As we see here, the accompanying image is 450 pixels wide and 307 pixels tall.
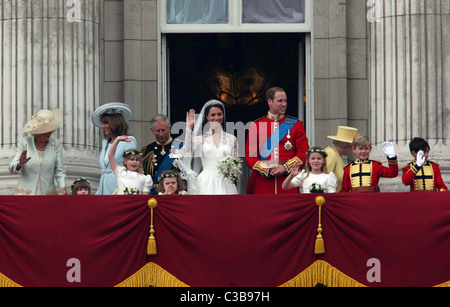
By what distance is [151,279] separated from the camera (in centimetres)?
1884

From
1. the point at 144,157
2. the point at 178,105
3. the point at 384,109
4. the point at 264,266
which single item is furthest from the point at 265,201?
the point at 178,105

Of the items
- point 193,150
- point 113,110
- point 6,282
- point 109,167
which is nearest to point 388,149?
point 193,150

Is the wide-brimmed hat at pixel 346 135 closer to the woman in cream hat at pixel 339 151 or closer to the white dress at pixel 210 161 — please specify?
the woman in cream hat at pixel 339 151

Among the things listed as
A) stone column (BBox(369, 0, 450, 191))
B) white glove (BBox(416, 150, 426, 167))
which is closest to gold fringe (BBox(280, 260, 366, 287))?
white glove (BBox(416, 150, 426, 167))

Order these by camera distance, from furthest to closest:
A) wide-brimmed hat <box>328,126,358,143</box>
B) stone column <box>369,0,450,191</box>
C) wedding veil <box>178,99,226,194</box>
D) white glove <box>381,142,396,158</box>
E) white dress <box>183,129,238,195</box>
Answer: stone column <box>369,0,450,191</box> < wide-brimmed hat <box>328,126,358,143</box> < wedding veil <box>178,99,226,194</box> < white dress <box>183,129,238,195</box> < white glove <box>381,142,396,158</box>

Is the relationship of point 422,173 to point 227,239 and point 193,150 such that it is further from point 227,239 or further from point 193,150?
point 193,150

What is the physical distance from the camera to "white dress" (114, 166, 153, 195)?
64.5ft

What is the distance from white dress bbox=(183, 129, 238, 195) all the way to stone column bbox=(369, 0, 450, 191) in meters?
3.42

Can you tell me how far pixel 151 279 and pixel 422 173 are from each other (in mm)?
3876

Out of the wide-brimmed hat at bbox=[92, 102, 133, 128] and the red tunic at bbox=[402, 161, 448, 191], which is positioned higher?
the wide-brimmed hat at bbox=[92, 102, 133, 128]

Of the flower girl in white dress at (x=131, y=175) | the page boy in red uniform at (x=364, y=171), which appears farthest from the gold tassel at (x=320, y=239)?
the flower girl in white dress at (x=131, y=175)

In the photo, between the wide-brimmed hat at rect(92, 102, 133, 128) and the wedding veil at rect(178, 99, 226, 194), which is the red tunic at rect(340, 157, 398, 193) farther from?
the wide-brimmed hat at rect(92, 102, 133, 128)

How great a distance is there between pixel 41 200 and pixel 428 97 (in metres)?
6.60

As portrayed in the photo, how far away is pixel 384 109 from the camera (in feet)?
74.6
